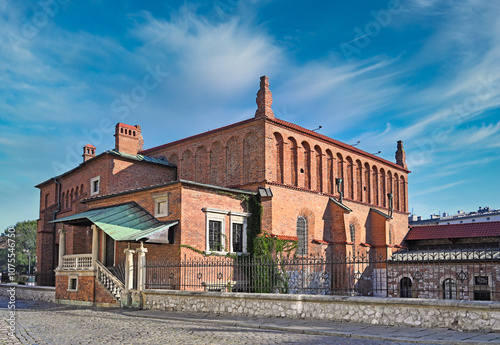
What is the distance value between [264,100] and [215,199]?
6.93m

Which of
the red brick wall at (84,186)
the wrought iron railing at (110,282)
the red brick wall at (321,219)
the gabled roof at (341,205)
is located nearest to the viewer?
the wrought iron railing at (110,282)

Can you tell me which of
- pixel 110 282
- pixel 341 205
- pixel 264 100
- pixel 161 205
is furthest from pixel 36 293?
pixel 341 205

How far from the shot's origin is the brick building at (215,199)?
70.1ft

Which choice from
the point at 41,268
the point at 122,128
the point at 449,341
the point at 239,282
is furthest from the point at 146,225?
the point at 41,268

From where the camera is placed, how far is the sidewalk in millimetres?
9674

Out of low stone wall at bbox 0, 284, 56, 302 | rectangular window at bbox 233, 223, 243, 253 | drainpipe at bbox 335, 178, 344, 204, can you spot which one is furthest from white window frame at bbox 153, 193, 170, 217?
drainpipe at bbox 335, 178, 344, 204

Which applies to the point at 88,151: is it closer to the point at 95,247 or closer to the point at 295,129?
the point at 95,247

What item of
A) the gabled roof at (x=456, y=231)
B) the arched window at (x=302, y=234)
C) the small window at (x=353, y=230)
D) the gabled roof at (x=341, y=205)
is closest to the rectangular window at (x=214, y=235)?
the arched window at (x=302, y=234)

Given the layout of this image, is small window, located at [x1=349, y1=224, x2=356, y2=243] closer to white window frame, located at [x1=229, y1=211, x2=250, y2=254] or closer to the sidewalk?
white window frame, located at [x1=229, y1=211, x2=250, y2=254]

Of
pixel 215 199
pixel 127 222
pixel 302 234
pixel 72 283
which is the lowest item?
pixel 72 283

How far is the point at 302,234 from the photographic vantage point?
27828mm

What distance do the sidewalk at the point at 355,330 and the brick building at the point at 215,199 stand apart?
21.2 ft

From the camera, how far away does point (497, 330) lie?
10.2 m

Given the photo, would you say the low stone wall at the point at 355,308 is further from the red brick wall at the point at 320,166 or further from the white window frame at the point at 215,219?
the red brick wall at the point at 320,166
